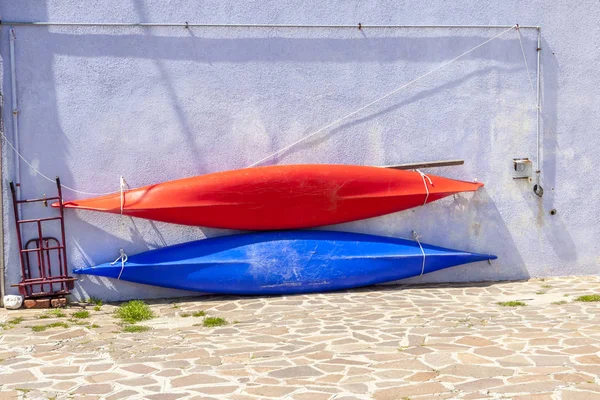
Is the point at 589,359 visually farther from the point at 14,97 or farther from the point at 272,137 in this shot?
the point at 14,97

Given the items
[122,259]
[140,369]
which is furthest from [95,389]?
[122,259]

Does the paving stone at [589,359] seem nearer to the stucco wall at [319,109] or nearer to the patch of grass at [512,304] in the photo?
the patch of grass at [512,304]

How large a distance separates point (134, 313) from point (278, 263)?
154cm

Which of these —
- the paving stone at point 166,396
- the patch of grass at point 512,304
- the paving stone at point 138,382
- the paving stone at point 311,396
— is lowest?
the patch of grass at point 512,304

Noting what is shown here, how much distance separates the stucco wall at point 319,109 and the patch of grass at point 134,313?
0.56 metres

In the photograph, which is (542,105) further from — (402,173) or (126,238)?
(126,238)

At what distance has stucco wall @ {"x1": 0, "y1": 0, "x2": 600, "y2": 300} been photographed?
25.2 feet

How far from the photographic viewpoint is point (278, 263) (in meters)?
7.79

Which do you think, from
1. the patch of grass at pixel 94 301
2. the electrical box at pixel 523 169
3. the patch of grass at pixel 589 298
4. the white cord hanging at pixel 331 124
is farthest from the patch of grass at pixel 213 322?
the electrical box at pixel 523 169

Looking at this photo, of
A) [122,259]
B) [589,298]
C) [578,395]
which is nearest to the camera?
[578,395]

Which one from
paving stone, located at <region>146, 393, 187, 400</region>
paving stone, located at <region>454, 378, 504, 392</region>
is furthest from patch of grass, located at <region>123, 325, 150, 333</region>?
paving stone, located at <region>454, 378, 504, 392</region>

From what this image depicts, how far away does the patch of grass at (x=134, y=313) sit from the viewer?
6953 millimetres

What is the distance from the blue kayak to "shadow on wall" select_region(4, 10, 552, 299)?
24cm

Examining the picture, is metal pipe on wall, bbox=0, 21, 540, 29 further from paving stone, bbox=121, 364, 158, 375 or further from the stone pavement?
paving stone, bbox=121, 364, 158, 375
